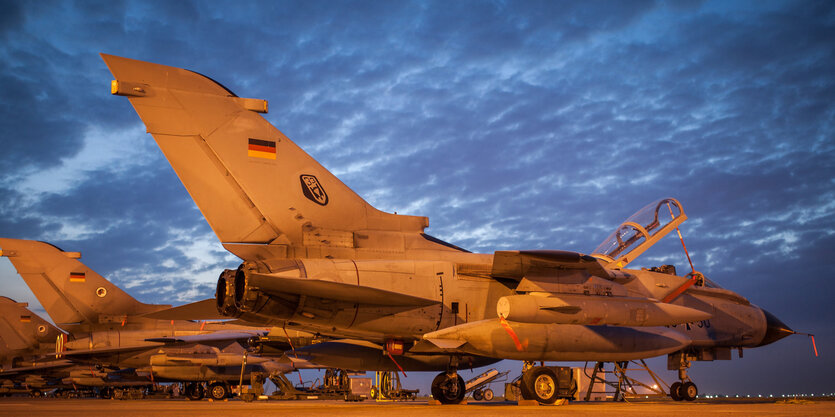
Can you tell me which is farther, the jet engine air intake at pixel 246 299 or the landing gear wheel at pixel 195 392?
the landing gear wheel at pixel 195 392

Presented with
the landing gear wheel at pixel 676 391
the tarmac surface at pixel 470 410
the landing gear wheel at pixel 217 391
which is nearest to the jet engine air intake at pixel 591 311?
the tarmac surface at pixel 470 410

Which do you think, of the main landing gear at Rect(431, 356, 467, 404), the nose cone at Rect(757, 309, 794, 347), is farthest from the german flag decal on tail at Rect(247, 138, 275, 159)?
the nose cone at Rect(757, 309, 794, 347)

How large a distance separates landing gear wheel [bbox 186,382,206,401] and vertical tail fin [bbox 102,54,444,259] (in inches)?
597

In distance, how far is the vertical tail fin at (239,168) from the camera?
31.4ft

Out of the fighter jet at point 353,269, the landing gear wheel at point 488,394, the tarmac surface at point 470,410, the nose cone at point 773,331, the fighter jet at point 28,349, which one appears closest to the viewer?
the tarmac surface at point 470,410

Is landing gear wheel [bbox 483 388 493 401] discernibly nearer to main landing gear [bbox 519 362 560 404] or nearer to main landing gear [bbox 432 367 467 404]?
main landing gear [bbox 432 367 467 404]

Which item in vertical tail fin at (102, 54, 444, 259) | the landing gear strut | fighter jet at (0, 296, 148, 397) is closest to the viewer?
vertical tail fin at (102, 54, 444, 259)

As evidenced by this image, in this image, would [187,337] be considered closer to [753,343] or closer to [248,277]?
[248,277]

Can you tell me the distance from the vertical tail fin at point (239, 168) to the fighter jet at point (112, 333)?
12.9 metres

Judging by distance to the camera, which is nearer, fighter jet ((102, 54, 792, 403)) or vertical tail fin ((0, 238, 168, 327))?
fighter jet ((102, 54, 792, 403))

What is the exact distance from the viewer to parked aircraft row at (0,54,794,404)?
9367mm

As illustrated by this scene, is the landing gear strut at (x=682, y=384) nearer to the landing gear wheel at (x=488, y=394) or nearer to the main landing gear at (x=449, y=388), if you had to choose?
the main landing gear at (x=449, y=388)

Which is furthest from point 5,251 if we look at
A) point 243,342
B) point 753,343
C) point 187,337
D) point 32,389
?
point 753,343

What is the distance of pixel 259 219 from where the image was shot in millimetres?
9805
